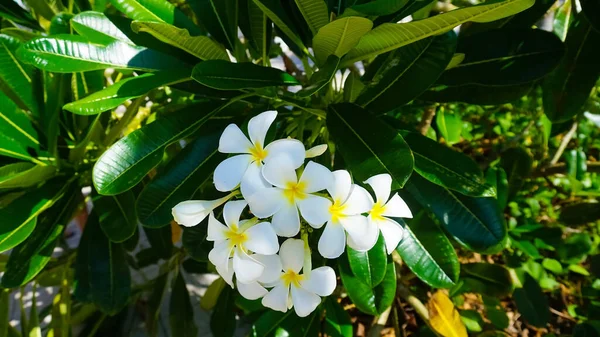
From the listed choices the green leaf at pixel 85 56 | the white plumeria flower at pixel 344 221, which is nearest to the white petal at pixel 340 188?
the white plumeria flower at pixel 344 221

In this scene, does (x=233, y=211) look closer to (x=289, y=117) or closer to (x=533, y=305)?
(x=289, y=117)

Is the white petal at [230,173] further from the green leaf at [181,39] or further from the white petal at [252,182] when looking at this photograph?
the green leaf at [181,39]

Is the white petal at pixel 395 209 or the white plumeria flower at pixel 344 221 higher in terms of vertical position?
the white plumeria flower at pixel 344 221

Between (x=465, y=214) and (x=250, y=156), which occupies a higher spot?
(x=250, y=156)

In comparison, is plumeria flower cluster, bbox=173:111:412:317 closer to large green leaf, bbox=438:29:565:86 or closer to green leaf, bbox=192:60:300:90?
green leaf, bbox=192:60:300:90

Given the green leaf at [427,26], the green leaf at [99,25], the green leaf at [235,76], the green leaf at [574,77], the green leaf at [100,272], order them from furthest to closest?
the green leaf at [100,272] < the green leaf at [574,77] < the green leaf at [99,25] < the green leaf at [235,76] < the green leaf at [427,26]

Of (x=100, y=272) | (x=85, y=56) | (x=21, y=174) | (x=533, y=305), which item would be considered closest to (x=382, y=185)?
(x=85, y=56)

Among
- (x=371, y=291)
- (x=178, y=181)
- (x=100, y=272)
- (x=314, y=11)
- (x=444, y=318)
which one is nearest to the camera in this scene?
(x=314, y=11)
